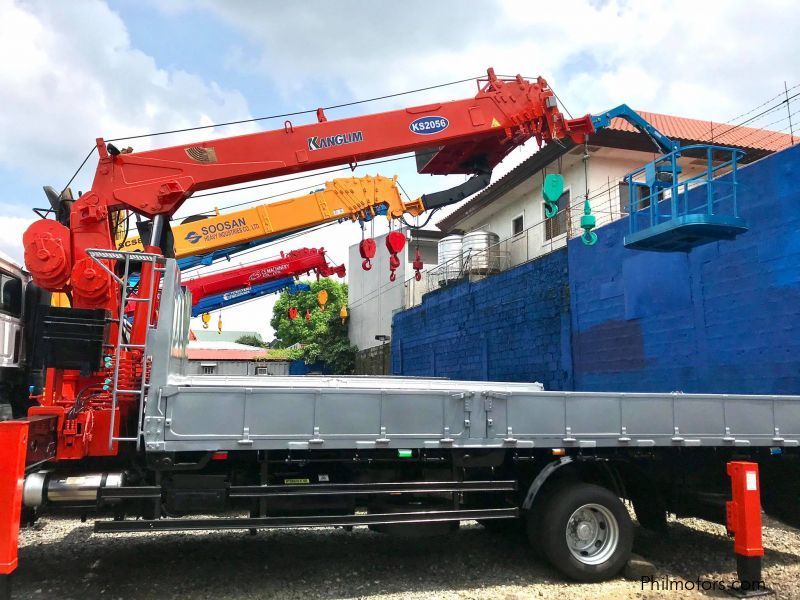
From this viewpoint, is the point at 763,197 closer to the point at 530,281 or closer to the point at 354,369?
the point at 530,281

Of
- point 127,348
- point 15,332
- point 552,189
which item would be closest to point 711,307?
point 552,189

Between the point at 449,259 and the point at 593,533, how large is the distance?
53.4ft

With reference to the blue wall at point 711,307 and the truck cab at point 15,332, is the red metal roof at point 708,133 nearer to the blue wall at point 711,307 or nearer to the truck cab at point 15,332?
the blue wall at point 711,307

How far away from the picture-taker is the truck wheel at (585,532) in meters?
5.62

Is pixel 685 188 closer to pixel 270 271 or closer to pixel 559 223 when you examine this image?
pixel 559 223

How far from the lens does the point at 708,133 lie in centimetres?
1731

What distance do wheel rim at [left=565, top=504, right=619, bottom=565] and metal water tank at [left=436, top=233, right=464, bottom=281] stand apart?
15.4m

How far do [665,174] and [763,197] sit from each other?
58.7 inches

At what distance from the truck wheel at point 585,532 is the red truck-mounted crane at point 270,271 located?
472 inches

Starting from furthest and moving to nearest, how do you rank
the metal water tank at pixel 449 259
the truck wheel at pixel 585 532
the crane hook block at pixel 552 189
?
the metal water tank at pixel 449 259 → the crane hook block at pixel 552 189 → the truck wheel at pixel 585 532

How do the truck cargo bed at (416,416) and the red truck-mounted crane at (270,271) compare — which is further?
the red truck-mounted crane at (270,271)

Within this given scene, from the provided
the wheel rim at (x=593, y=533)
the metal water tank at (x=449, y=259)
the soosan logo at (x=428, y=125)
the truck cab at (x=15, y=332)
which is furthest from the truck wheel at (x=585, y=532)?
the metal water tank at (x=449, y=259)

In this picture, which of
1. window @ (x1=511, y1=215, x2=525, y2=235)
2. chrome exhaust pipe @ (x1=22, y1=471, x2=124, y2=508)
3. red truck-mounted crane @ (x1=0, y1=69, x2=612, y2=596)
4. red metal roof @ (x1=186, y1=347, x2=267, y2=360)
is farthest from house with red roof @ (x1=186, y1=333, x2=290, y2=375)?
chrome exhaust pipe @ (x1=22, y1=471, x2=124, y2=508)

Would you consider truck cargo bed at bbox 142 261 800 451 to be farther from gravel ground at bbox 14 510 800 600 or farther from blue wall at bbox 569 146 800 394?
blue wall at bbox 569 146 800 394
